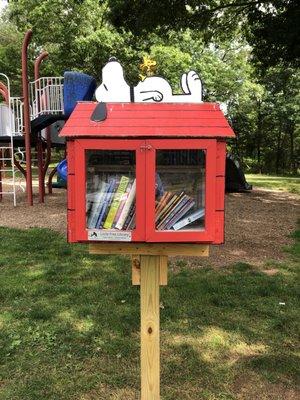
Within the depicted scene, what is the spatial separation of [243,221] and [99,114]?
639 centimetres

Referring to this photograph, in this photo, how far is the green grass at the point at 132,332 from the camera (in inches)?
113

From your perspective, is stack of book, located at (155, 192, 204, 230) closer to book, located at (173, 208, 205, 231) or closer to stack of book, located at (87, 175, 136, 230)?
book, located at (173, 208, 205, 231)

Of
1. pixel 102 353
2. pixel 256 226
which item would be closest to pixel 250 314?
pixel 102 353

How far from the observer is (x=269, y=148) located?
33.8m

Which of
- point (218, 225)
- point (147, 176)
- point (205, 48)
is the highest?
point (205, 48)

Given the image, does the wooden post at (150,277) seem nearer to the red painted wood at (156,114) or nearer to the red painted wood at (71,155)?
the red painted wood at (71,155)

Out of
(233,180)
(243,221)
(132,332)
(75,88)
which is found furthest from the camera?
(233,180)

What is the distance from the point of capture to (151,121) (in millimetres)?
2129

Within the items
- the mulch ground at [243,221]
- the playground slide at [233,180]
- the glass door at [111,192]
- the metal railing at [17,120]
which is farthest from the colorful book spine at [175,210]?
the playground slide at [233,180]

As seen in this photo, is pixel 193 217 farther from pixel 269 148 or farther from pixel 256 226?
pixel 269 148

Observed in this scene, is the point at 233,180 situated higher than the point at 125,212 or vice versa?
the point at 125,212

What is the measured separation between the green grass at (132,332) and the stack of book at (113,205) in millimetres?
1219

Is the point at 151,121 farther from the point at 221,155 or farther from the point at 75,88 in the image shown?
the point at 75,88

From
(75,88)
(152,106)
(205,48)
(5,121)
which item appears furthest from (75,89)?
(205,48)
